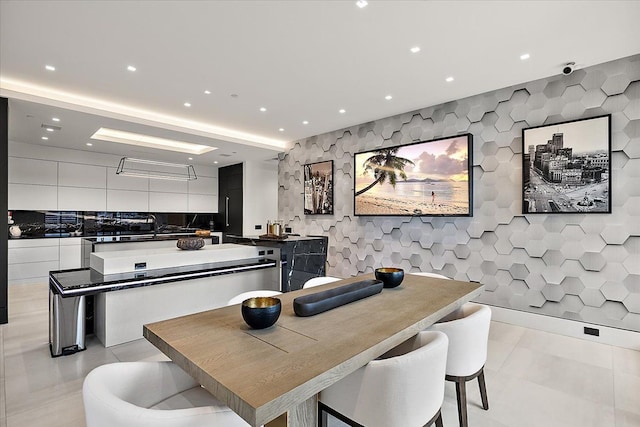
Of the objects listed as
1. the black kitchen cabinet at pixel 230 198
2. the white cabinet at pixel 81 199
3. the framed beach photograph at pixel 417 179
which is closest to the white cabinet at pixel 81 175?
the white cabinet at pixel 81 199

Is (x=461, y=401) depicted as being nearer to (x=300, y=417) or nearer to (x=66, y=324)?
(x=300, y=417)

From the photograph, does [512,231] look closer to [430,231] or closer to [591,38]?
[430,231]

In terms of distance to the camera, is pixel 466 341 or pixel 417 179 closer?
pixel 466 341

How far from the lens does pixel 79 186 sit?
253 inches

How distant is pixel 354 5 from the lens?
2389 mm

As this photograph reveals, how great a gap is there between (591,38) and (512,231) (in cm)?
204

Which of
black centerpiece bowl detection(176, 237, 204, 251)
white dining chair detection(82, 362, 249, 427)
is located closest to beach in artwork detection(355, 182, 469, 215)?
black centerpiece bowl detection(176, 237, 204, 251)

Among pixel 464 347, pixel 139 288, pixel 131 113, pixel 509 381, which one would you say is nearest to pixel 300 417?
pixel 464 347

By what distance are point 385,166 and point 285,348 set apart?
4211mm

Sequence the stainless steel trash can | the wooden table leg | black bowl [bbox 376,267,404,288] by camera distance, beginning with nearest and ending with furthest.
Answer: the wooden table leg, black bowl [bbox 376,267,404,288], the stainless steel trash can

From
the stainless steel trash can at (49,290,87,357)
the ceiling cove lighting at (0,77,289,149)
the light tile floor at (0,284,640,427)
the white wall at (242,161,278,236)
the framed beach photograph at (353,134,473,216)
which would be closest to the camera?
the light tile floor at (0,284,640,427)

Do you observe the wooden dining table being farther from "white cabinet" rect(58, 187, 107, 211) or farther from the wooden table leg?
Result: "white cabinet" rect(58, 187, 107, 211)

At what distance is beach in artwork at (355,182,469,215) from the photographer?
422 cm

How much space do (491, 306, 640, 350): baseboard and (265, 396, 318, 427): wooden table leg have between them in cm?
349
